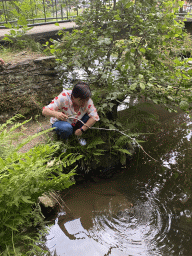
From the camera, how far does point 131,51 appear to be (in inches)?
121

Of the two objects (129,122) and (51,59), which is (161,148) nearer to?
(129,122)

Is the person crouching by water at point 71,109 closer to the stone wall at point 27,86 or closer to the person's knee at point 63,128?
the person's knee at point 63,128

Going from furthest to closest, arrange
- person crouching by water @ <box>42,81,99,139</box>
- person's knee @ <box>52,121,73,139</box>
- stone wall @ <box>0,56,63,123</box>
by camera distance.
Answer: stone wall @ <box>0,56,63,123</box>, person's knee @ <box>52,121,73,139</box>, person crouching by water @ <box>42,81,99,139</box>

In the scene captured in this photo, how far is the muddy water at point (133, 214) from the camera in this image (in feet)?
8.28

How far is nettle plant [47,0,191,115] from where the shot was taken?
3.22m

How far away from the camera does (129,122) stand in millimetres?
4301

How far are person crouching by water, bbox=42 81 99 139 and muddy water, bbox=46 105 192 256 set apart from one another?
3.27 ft

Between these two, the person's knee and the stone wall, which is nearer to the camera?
the person's knee

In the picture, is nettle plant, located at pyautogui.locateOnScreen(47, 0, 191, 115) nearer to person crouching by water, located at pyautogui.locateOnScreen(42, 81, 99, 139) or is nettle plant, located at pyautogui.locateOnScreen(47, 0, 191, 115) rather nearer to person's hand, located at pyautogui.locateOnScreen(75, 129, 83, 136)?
person crouching by water, located at pyautogui.locateOnScreen(42, 81, 99, 139)

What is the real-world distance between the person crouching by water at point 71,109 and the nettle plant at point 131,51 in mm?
296

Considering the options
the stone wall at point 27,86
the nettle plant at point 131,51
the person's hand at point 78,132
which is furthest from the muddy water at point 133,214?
the stone wall at point 27,86

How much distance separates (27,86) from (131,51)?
2522 millimetres

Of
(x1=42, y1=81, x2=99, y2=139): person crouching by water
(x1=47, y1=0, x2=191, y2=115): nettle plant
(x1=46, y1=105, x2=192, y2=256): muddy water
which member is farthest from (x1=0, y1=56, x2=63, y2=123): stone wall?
(x1=46, y1=105, x2=192, y2=256): muddy water

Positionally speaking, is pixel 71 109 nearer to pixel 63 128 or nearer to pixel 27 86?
pixel 63 128
